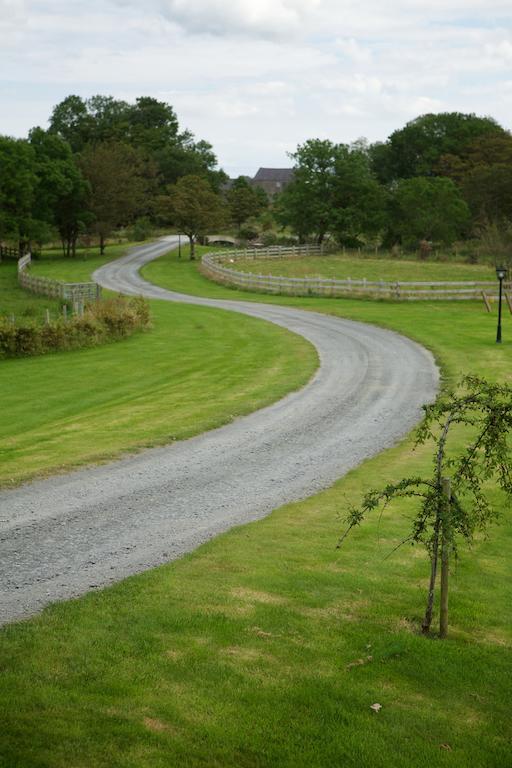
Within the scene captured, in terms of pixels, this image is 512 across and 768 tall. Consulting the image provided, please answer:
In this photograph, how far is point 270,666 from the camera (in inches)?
295

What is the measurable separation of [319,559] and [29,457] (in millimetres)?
7372

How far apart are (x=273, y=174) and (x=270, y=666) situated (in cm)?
17247

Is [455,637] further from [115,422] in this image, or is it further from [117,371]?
[117,371]

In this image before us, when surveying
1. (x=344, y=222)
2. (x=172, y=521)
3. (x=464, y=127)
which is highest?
(x=464, y=127)

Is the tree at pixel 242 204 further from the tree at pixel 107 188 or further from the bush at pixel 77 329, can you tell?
the bush at pixel 77 329

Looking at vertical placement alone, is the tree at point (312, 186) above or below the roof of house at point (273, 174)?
below

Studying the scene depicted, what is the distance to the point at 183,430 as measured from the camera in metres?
18.0

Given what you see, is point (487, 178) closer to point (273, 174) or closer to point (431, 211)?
point (431, 211)

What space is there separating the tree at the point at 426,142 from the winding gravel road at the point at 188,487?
8687cm

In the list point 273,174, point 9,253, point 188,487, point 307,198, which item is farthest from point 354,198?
point 273,174

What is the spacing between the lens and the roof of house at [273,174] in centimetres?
17175

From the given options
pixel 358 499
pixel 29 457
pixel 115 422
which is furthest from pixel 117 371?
pixel 358 499

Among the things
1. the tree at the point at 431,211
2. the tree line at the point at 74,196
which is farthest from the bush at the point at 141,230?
the tree at the point at 431,211

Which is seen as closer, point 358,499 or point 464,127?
point 358,499
